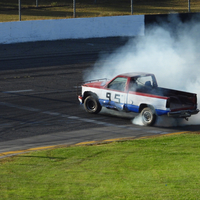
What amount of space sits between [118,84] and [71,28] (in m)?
16.4

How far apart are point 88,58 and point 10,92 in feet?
29.0

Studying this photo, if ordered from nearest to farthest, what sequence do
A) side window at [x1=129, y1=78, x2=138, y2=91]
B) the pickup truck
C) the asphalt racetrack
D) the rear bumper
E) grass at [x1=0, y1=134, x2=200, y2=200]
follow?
1. grass at [x1=0, y1=134, x2=200, y2=200]
2. the asphalt racetrack
3. the rear bumper
4. the pickup truck
5. side window at [x1=129, y1=78, x2=138, y2=91]

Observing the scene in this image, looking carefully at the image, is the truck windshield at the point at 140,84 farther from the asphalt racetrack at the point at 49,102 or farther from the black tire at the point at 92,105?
the black tire at the point at 92,105

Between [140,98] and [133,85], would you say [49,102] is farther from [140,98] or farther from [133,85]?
[140,98]

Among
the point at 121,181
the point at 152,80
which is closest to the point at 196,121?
the point at 152,80

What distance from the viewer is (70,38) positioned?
3023 centimetres

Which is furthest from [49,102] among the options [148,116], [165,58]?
[165,58]

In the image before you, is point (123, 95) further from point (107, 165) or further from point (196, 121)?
point (107, 165)

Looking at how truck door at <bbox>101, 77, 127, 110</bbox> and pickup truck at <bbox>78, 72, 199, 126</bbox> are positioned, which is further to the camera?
truck door at <bbox>101, 77, 127, 110</bbox>

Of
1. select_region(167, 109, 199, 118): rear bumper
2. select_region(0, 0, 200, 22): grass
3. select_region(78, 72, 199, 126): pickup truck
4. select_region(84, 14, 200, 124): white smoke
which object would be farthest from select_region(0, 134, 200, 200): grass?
select_region(0, 0, 200, 22): grass

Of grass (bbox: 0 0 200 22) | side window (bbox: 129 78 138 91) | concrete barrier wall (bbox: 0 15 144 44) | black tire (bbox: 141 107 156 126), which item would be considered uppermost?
grass (bbox: 0 0 200 22)

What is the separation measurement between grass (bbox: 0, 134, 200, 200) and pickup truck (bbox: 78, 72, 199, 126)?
1864 millimetres

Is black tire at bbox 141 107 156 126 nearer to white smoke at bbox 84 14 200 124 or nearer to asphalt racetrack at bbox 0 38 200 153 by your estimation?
asphalt racetrack at bbox 0 38 200 153

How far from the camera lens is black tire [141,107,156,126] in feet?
43.5
